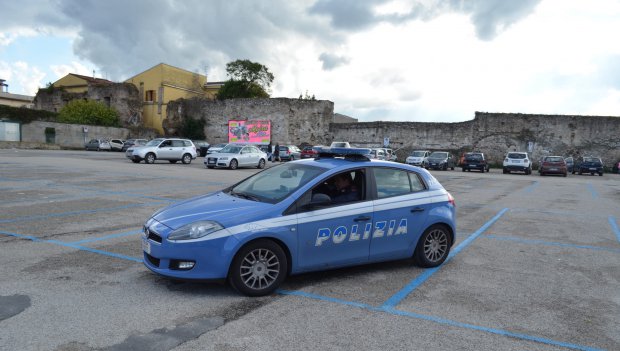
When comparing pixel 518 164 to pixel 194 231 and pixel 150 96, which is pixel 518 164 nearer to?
pixel 194 231

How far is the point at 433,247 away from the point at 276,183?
2.25 meters

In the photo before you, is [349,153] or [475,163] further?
[475,163]

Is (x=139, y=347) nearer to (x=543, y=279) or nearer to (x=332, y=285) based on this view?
(x=332, y=285)

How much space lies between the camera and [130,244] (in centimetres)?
659

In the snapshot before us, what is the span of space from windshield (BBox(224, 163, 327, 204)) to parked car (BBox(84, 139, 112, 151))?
4551cm

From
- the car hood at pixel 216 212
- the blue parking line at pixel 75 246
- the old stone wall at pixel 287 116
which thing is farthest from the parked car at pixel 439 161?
the car hood at pixel 216 212

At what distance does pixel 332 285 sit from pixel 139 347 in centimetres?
222

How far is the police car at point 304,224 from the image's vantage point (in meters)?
4.40

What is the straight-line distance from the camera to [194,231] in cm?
442

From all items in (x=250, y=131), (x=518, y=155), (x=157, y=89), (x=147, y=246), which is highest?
(x=157, y=89)

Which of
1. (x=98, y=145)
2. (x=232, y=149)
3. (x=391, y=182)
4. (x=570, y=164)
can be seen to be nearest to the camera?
(x=391, y=182)

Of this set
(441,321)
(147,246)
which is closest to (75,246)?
(147,246)

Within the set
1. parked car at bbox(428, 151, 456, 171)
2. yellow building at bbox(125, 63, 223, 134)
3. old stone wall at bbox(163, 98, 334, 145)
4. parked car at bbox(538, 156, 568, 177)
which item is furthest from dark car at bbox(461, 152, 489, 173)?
yellow building at bbox(125, 63, 223, 134)

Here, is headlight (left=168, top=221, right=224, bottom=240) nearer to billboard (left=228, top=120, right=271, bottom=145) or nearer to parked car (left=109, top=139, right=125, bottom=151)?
billboard (left=228, top=120, right=271, bottom=145)
